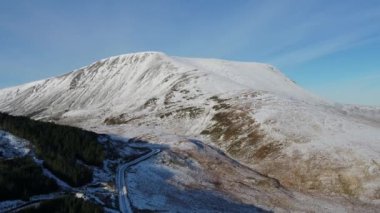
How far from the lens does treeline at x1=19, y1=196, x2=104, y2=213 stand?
24984 mm

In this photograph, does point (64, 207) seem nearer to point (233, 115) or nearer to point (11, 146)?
point (11, 146)

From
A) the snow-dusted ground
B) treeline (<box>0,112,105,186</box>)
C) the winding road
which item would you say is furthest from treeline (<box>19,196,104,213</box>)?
the snow-dusted ground

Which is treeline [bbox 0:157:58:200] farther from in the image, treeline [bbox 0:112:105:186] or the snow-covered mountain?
the snow-covered mountain

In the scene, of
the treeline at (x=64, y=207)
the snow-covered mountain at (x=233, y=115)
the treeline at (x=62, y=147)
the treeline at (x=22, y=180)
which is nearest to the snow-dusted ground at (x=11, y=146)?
the treeline at (x=62, y=147)

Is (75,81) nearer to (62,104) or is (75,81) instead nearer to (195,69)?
(62,104)

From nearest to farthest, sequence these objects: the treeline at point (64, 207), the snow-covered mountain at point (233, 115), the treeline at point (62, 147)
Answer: the treeline at point (64, 207) → the treeline at point (62, 147) → the snow-covered mountain at point (233, 115)

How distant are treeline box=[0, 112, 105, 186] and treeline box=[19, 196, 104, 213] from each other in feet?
21.4

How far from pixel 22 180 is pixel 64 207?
5.68 m

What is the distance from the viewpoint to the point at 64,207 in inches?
1003

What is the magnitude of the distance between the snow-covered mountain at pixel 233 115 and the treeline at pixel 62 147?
73.9 ft

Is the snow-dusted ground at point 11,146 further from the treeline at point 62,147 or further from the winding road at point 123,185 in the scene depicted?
the winding road at point 123,185

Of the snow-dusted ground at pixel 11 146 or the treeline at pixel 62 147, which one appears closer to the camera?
the treeline at pixel 62 147

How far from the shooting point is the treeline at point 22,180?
27609mm

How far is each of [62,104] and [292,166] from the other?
12987 cm
